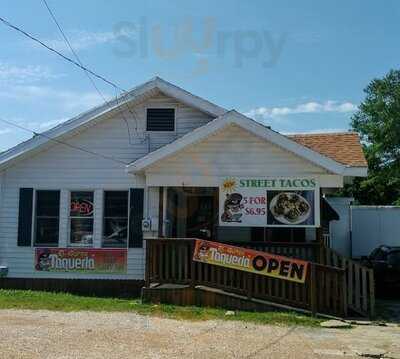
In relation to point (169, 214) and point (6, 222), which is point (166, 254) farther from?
point (6, 222)

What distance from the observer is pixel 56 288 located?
1603cm

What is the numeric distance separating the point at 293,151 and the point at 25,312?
23.1 feet

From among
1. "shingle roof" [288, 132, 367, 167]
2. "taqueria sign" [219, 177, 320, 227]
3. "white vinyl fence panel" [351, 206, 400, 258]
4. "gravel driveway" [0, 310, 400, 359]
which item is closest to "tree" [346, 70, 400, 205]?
"white vinyl fence panel" [351, 206, 400, 258]

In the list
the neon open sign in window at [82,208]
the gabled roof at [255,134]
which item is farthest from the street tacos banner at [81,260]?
the gabled roof at [255,134]

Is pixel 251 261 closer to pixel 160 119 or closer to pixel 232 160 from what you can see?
pixel 232 160

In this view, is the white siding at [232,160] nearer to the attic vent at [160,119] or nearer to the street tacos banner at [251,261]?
the attic vent at [160,119]

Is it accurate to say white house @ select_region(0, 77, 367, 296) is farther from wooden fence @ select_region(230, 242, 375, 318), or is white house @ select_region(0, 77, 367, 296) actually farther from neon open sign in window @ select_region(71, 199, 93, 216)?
wooden fence @ select_region(230, 242, 375, 318)

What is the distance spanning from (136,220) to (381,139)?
122 feet

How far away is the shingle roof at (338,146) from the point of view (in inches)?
579


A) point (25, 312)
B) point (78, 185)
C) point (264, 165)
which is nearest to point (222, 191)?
point (264, 165)

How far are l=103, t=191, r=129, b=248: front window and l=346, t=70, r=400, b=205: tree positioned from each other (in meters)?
35.8

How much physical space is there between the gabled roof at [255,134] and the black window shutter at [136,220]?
1.22 meters

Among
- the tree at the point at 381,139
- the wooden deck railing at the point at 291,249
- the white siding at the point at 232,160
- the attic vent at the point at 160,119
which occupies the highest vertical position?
the tree at the point at 381,139

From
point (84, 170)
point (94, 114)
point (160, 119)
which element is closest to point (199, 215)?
point (160, 119)
